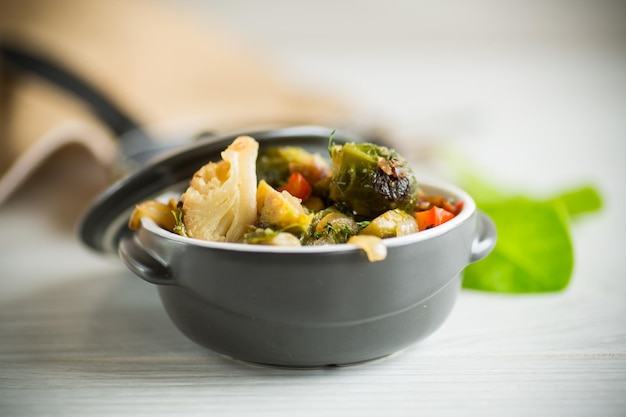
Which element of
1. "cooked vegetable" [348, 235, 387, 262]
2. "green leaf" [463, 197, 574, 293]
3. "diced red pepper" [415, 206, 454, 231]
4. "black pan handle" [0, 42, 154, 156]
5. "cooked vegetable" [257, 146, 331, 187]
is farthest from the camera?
"black pan handle" [0, 42, 154, 156]

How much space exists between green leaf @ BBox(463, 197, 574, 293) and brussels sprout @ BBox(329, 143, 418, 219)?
0.50m

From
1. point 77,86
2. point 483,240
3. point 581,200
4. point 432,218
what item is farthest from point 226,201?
point 77,86

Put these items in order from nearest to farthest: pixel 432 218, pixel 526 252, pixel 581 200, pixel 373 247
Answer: pixel 373 247 → pixel 432 218 → pixel 526 252 → pixel 581 200

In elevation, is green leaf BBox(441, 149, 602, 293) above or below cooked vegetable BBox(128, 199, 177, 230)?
below

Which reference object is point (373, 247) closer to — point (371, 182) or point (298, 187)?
point (371, 182)

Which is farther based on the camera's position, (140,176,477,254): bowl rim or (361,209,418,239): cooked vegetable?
(361,209,418,239): cooked vegetable

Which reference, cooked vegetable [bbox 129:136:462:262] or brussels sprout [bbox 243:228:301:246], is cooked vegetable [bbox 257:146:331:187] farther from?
brussels sprout [bbox 243:228:301:246]

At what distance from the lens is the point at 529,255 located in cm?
173

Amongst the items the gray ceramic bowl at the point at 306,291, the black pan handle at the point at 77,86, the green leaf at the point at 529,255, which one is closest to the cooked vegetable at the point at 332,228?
the gray ceramic bowl at the point at 306,291

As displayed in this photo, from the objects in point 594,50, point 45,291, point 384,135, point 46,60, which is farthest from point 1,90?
point 594,50

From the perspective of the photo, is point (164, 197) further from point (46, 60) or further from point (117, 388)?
point (46, 60)

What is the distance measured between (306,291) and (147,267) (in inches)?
13.6

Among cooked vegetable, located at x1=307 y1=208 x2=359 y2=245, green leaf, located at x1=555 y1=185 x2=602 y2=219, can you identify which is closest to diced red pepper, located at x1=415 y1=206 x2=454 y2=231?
cooked vegetable, located at x1=307 y1=208 x2=359 y2=245

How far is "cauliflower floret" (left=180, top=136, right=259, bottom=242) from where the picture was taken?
1284 millimetres
